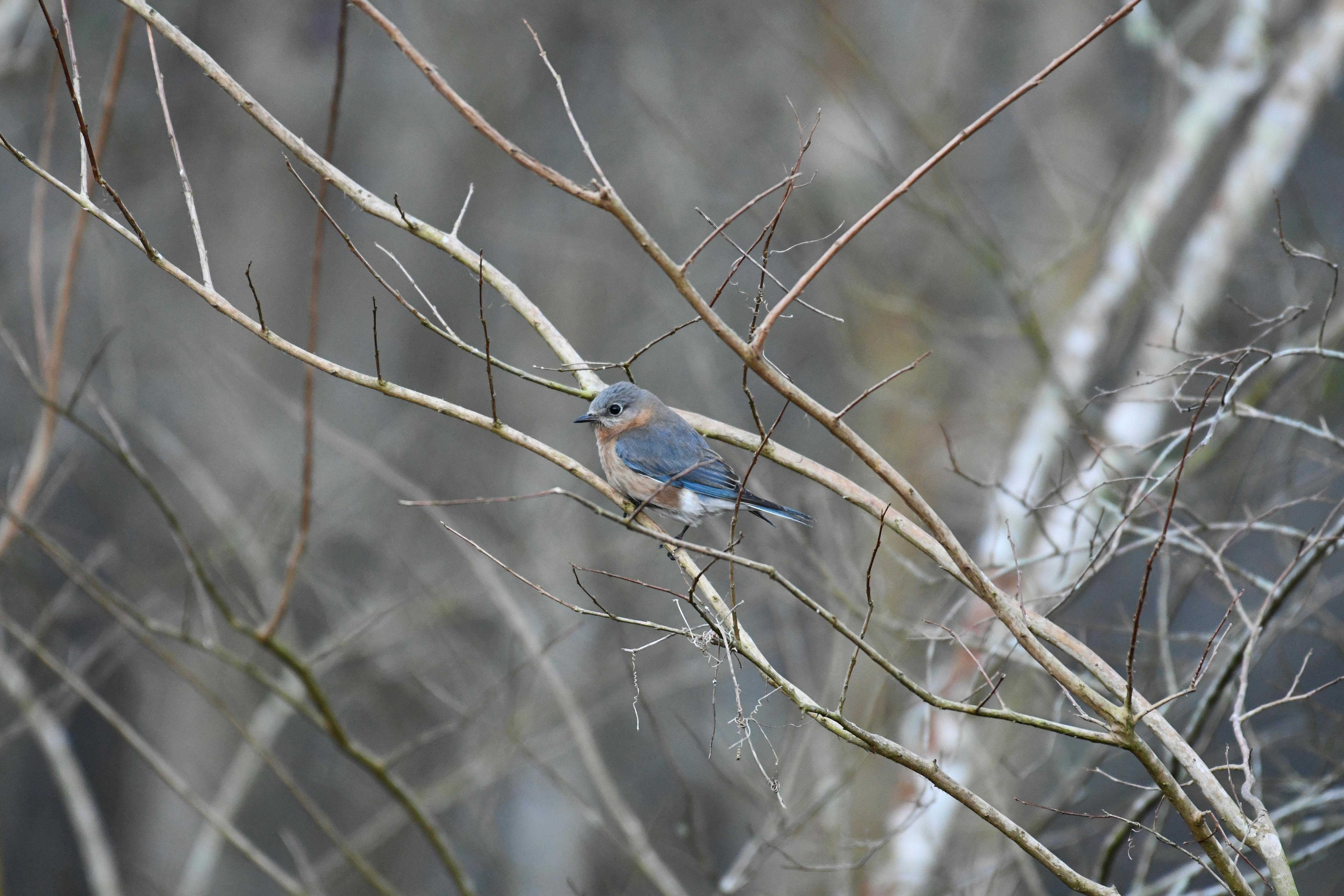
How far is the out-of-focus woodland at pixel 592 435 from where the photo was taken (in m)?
5.66

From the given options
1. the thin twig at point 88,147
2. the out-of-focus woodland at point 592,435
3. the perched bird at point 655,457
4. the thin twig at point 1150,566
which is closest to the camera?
the thin twig at point 1150,566

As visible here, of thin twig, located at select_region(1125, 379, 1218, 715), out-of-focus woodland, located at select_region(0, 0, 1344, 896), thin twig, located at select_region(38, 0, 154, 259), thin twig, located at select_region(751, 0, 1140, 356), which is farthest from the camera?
out-of-focus woodland, located at select_region(0, 0, 1344, 896)

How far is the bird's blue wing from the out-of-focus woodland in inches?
30.0

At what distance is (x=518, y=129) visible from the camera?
431 inches

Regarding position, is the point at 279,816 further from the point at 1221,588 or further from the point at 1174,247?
the point at 1174,247

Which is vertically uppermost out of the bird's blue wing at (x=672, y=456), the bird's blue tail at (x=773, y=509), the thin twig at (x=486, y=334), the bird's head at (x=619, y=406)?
the bird's head at (x=619, y=406)

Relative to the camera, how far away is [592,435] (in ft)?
35.1

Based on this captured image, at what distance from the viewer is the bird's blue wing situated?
17.0ft

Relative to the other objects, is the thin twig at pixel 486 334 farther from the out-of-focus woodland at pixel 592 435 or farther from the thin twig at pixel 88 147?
the out-of-focus woodland at pixel 592 435

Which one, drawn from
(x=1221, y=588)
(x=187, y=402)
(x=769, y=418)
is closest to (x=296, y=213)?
(x=187, y=402)

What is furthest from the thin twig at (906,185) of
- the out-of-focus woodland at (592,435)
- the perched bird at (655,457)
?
the perched bird at (655,457)

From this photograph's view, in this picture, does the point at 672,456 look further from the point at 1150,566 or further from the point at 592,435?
the point at 592,435

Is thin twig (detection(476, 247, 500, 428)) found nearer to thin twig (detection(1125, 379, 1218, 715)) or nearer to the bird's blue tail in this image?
thin twig (detection(1125, 379, 1218, 715))

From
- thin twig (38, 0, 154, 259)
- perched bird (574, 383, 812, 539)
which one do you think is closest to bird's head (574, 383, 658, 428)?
perched bird (574, 383, 812, 539)
